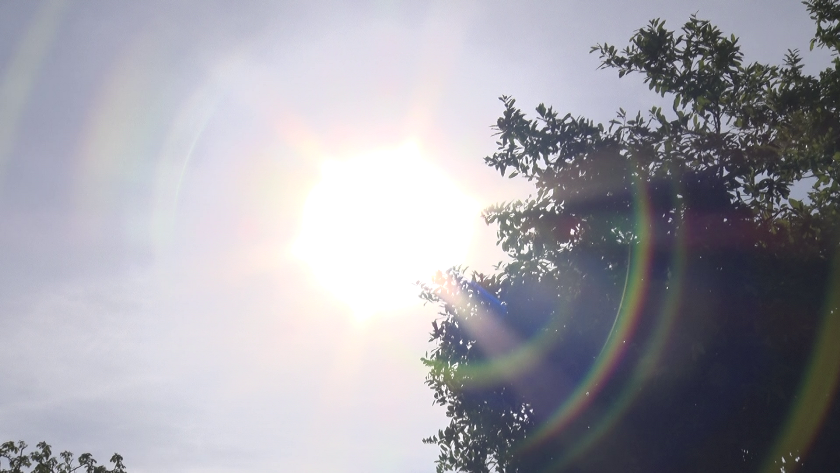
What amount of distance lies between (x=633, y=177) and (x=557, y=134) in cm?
167

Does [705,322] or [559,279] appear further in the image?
[559,279]

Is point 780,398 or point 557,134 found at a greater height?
point 557,134

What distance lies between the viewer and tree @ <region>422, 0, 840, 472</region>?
33.3 feet

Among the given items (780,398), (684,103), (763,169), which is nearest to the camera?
(780,398)

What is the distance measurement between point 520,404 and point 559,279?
2378 millimetres

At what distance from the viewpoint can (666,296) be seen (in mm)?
10594

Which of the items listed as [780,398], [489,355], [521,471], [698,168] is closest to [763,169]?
[698,168]

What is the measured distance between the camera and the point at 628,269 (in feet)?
36.9

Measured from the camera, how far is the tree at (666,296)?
10141 millimetres

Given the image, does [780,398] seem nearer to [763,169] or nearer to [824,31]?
[763,169]

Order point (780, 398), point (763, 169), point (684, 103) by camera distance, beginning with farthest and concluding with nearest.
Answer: point (684, 103) < point (763, 169) < point (780, 398)

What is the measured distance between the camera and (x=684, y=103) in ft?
39.3

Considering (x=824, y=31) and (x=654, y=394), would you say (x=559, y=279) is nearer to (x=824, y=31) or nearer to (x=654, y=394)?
(x=654, y=394)

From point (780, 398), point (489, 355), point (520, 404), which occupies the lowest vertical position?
point (780, 398)
